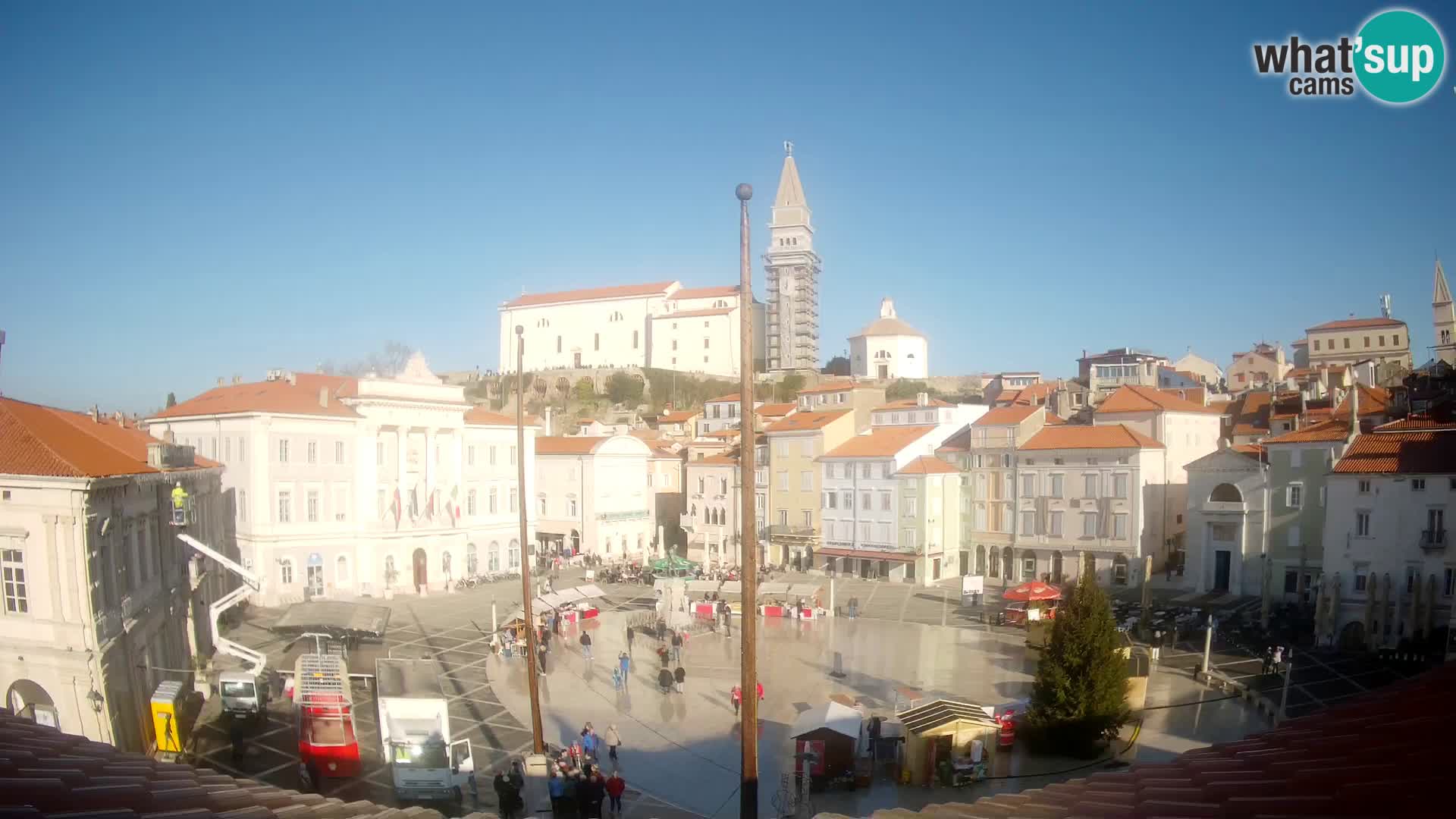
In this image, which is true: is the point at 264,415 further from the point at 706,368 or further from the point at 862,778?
the point at 706,368

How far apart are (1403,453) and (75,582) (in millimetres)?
36474

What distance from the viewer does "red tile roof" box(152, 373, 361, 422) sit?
131 feet

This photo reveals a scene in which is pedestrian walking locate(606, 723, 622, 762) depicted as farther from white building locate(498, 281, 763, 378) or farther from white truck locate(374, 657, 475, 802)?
white building locate(498, 281, 763, 378)

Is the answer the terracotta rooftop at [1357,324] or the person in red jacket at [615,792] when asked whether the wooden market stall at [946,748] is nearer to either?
the person in red jacket at [615,792]

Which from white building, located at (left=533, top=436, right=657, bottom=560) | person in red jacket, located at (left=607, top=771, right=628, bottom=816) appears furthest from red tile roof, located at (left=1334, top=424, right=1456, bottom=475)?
white building, located at (left=533, top=436, right=657, bottom=560)

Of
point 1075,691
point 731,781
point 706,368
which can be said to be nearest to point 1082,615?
point 1075,691

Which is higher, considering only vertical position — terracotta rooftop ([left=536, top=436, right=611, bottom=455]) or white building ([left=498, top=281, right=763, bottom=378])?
white building ([left=498, top=281, right=763, bottom=378])

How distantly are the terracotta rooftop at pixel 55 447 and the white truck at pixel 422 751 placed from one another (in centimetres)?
755

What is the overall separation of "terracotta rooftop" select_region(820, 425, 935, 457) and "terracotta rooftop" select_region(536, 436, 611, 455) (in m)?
13.5

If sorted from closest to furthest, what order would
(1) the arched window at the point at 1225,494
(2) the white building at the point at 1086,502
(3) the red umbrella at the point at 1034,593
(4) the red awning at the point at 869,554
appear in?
(3) the red umbrella at the point at 1034,593 < (1) the arched window at the point at 1225,494 < (2) the white building at the point at 1086,502 < (4) the red awning at the point at 869,554

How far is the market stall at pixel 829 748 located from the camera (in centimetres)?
1808

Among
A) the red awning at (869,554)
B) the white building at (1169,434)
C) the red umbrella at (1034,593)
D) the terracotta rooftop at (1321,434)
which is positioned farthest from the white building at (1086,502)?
the red umbrella at (1034,593)

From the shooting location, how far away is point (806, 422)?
54.3 metres

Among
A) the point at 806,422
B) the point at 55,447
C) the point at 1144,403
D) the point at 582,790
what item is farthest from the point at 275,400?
the point at 1144,403
